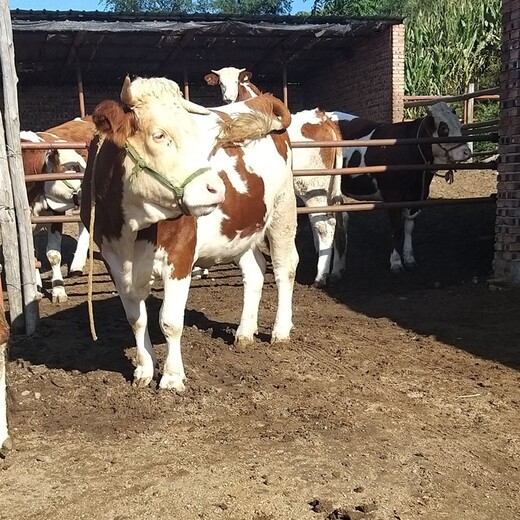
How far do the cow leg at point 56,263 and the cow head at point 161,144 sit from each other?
3.98 metres

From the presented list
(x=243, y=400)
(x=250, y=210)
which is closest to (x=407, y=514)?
(x=243, y=400)

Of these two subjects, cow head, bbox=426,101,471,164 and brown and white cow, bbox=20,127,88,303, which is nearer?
brown and white cow, bbox=20,127,88,303

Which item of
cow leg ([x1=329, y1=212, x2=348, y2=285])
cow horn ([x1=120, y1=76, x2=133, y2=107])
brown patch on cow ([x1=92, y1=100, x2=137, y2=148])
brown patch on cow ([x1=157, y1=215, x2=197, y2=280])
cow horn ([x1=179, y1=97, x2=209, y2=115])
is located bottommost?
cow leg ([x1=329, y1=212, x2=348, y2=285])

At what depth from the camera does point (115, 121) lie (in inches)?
131

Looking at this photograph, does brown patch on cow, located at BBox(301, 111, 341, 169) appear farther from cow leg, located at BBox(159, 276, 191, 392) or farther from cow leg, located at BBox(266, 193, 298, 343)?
cow leg, located at BBox(159, 276, 191, 392)

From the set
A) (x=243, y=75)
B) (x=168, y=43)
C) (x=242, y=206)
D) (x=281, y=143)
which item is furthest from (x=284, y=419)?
(x=168, y=43)

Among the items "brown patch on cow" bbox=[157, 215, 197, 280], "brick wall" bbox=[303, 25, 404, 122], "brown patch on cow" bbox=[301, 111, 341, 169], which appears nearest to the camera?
"brown patch on cow" bbox=[157, 215, 197, 280]

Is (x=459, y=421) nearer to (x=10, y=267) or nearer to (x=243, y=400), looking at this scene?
(x=243, y=400)

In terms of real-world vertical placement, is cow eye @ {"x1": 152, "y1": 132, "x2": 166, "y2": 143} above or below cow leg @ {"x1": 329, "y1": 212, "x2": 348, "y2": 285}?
above

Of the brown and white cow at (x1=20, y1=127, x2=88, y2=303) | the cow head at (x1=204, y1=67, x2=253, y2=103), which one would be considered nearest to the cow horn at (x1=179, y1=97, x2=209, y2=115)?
the brown and white cow at (x1=20, y1=127, x2=88, y2=303)

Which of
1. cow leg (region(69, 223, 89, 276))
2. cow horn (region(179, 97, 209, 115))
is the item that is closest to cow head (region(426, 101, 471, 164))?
cow leg (region(69, 223, 89, 276))

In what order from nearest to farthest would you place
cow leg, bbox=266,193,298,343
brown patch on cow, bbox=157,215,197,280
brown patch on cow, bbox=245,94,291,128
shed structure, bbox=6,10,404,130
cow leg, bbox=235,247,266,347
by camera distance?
brown patch on cow, bbox=157,215,197,280 < brown patch on cow, bbox=245,94,291,128 < cow leg, bbox=235,247,266,347 < cow leg, bbox=266,193,298,343 < shed structure, bbox=6,10,404,130

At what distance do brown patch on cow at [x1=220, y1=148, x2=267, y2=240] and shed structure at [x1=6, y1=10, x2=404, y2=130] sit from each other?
321 inches

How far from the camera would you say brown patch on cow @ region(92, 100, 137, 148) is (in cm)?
332
